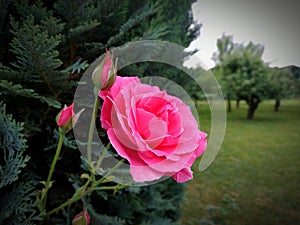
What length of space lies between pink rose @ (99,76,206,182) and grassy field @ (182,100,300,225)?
1538 mm

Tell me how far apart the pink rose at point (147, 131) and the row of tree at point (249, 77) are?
23.2 feet

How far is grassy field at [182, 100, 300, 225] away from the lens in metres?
2.95

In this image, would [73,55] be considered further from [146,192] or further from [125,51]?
[146,192]

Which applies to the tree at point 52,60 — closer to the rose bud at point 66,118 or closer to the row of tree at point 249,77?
the rose bud at point 66,118

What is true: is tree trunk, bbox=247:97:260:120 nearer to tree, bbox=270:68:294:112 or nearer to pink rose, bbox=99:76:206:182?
tree, bbox=270:68:294:112

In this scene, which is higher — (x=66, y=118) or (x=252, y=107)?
(x=66, y=118)

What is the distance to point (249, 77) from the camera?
7.84 metres

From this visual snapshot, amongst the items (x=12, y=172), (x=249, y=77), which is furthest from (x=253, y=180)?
(x=249, y=77)

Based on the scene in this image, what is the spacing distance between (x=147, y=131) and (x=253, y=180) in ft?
13.2

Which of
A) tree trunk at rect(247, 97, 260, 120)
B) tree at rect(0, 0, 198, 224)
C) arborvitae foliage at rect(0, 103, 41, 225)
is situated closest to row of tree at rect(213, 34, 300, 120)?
tree trunk at rect(247, 97, 260, 120)

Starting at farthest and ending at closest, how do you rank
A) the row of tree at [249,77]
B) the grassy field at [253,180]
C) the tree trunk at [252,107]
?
the tree trunk at [252,107] → the row of tree at [249,77] → the grassy field at [253,180]

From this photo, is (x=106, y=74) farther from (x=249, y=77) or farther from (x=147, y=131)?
(x=249, y=77)

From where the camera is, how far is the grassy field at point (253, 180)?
116 inches

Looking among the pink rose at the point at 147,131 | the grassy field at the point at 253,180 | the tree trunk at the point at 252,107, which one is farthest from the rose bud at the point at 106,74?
the tree trunk at the point at 252,107
